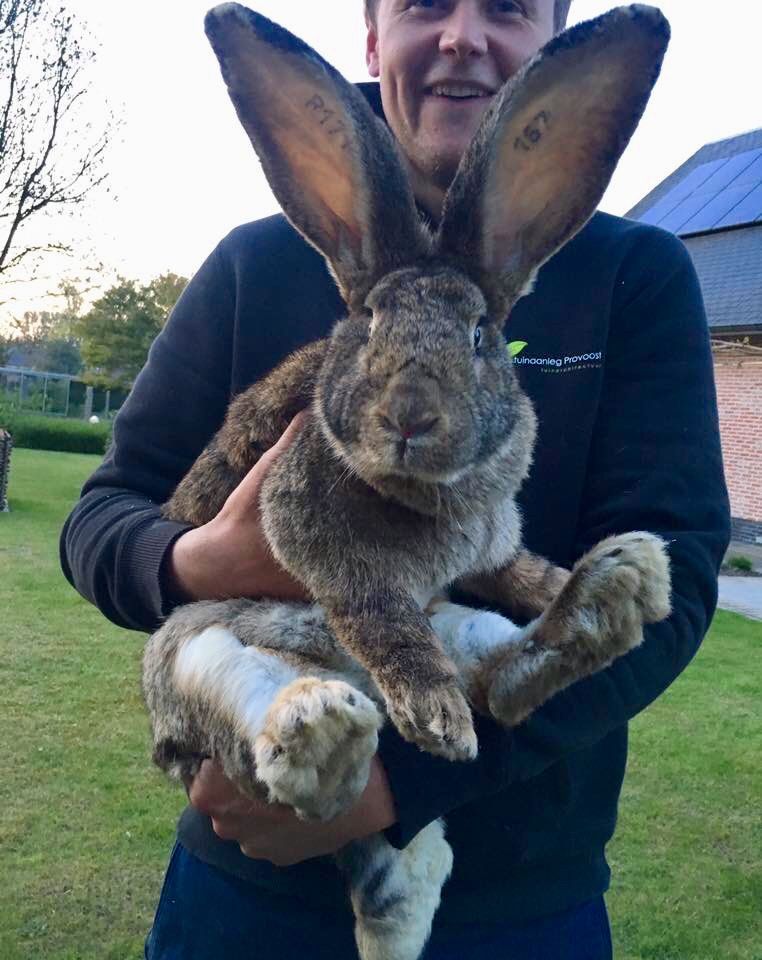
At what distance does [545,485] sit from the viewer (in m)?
2.03

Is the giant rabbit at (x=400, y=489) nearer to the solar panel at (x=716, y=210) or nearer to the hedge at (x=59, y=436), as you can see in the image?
the solar panel at (x=716, y=210)

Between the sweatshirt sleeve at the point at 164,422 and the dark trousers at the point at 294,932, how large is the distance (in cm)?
58

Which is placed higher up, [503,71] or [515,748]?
[503,71]

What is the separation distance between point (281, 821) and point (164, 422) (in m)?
1.04

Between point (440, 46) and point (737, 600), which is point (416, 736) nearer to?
point (440, 46)

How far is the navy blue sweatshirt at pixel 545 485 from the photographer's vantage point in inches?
67.8

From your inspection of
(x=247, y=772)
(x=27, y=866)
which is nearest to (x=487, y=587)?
(x=247, y=772)

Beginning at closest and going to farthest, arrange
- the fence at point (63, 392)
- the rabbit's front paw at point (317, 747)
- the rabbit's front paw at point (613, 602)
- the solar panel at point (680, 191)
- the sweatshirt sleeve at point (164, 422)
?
the rabbit's front paw at point (317, 747)
the rabbit's front paw at point (613, 602)
the sweatshirt sleeve at point (164, 422)
the solar panel at point (680, 191)
the fence at point (63, 392)

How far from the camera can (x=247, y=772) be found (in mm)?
1549

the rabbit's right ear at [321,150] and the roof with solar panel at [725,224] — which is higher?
the roof with solar panel at [725,224]

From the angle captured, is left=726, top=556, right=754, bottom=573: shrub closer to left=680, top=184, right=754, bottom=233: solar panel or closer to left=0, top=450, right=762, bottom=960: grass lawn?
left=0, top=450, right=762, bottom=960: grass lawn

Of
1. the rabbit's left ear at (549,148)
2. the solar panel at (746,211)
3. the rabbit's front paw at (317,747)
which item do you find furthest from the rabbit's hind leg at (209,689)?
the solar panel at (746,211)

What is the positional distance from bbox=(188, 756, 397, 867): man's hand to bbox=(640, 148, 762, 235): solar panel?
18.6 m

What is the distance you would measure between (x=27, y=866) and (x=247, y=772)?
3.72 metres
